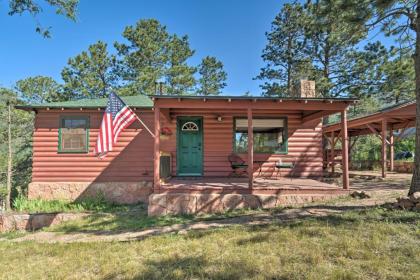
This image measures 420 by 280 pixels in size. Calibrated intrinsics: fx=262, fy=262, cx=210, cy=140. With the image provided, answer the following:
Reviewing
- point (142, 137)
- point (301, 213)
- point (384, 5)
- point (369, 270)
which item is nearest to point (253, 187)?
point (301, 213)

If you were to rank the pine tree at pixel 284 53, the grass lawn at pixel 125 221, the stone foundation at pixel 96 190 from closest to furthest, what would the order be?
the grass lawn at pixel 125 221
the stone foundation at pixel 96 190
the pine tree at pixel 284 53

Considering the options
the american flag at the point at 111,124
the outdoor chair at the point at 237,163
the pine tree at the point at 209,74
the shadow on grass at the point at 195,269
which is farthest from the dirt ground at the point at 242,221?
the pine tree at the point at 209,74

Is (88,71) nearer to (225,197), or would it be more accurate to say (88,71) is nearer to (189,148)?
(189,148)

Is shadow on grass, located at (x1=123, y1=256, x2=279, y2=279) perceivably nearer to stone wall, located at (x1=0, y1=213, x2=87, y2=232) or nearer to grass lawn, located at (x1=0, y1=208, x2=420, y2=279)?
grass lawn, located at (x1=0, y1=208, x2=420, y2=279)

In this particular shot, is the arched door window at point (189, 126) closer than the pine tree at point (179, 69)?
Yes

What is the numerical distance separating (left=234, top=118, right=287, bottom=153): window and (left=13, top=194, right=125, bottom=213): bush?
4490 mm

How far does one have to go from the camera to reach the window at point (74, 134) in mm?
9102

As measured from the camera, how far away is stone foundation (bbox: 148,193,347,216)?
659 cm

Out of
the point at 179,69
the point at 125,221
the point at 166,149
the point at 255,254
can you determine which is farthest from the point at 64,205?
the point at 179,69

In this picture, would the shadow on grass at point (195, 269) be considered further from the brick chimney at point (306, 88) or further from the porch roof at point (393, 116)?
the porch roof at point (393, 116)

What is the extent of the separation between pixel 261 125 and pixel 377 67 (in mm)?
10788

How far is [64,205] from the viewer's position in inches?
334

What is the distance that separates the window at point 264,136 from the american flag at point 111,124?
395 centimetres

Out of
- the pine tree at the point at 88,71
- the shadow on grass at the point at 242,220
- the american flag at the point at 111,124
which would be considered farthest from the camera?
the pine tree at the point at 88,71
